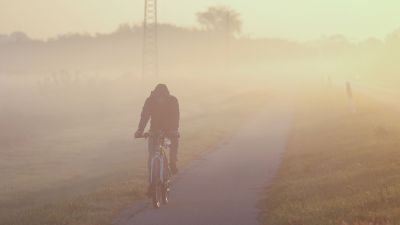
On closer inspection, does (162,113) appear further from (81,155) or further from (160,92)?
(81,155)

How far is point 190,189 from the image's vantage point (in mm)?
15352

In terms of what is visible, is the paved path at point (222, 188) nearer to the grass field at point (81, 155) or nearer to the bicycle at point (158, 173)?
the bicycle at point (158, 173)

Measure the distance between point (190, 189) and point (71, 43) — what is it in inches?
6393

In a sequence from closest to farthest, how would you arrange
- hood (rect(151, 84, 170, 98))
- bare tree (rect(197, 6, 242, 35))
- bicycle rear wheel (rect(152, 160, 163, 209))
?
bicycle rear wheel (rect(152, 160, 163, 209)), hood (rect(151, 84, 170, 98)), bare tree (rect(197, 6, 242, 35))

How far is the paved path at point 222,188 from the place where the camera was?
1208 cm

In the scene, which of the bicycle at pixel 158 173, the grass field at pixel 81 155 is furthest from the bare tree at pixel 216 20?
the bicycle at pixel 158 173

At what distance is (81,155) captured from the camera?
29.8 metres

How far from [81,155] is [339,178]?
16.7 metres

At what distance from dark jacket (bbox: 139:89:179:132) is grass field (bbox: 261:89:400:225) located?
2318 mm

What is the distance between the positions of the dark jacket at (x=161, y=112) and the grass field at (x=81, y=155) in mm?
1728

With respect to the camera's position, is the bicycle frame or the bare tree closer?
the bicycle frame

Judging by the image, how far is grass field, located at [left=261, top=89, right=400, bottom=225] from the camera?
1109cm

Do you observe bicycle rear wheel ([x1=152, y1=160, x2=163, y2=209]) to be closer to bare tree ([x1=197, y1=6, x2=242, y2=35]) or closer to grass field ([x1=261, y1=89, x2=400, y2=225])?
grass field ([x1=261, y1=89, x2=400, y2=225])

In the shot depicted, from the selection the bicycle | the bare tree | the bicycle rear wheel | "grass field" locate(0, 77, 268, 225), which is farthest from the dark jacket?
the bare tree
